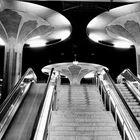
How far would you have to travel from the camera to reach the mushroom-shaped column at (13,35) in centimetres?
1255

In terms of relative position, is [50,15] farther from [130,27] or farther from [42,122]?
[42,122]

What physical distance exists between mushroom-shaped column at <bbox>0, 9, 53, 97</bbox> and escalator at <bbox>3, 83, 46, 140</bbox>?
3.31 metres

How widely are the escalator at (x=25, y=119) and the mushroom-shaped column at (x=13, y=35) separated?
331 cm

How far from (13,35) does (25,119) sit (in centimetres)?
727

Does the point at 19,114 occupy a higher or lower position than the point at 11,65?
lower

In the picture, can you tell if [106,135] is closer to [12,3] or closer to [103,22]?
[12,3]

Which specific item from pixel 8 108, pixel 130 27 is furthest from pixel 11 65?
pixel 130 27

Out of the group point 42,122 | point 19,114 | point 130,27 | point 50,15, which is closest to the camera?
point 42,122

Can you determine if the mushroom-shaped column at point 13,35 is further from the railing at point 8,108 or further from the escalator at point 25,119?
the railing at point 8,108

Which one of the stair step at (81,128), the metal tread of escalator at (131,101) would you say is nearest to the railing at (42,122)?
the stair step at (81,128)

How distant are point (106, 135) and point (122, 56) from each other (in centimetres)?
2264

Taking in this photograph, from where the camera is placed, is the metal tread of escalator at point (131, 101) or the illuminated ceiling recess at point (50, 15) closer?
the metal tread of escalator at point (131, 101)

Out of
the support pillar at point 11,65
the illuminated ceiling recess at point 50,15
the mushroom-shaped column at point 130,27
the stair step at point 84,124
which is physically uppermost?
the illuminated ceiling recess at point 50,15

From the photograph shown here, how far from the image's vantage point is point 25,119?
23.2 feet
